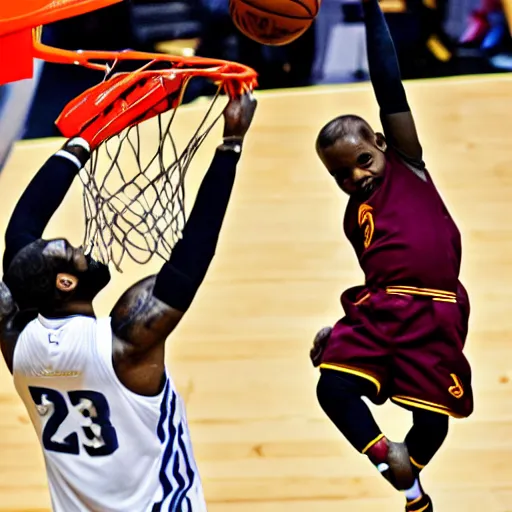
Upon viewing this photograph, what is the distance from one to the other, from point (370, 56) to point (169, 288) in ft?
2.67

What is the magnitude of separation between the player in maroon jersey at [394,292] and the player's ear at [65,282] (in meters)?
0.76

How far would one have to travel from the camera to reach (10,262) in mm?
2877

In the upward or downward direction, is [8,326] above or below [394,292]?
above

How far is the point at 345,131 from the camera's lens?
3080 mm

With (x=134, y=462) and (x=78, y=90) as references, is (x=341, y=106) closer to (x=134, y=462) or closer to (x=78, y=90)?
(x=78, y=90)

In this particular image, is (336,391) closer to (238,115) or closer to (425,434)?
(425,434)

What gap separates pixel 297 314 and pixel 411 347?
6.10 ft

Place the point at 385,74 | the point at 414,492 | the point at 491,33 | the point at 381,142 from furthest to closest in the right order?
the point at 491,33 < the point at 414,492 < the point at 381,142 < the point at 385,74

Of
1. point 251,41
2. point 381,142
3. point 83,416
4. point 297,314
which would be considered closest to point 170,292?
point 83,416

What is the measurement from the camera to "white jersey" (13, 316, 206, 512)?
2789 millimetres

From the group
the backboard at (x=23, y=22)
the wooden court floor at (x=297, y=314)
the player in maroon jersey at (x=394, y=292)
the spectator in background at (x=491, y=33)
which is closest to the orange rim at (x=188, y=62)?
the backboard at (x=23, y=22)

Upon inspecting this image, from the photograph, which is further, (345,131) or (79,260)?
(345,131)

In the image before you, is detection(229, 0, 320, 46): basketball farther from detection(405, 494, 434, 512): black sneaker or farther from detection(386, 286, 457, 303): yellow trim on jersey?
detection(405, 494, 434, 512): black sneaker

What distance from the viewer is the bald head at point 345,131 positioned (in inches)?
121
